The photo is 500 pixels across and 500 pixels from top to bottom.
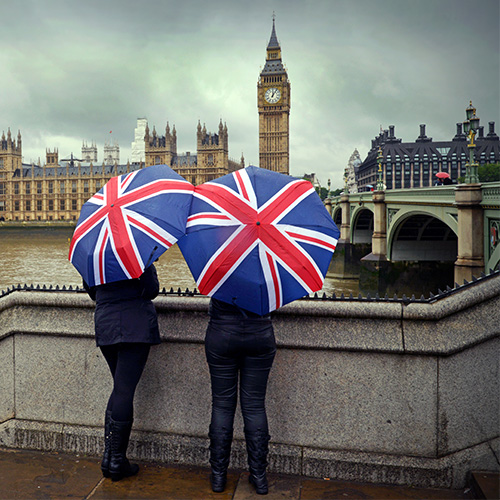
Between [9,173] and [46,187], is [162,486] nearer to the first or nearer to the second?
[46,187]

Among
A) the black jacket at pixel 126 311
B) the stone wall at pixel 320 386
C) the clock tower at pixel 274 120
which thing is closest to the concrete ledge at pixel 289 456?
the stone wall at pixel 320 386

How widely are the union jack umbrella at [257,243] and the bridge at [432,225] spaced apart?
11899mm

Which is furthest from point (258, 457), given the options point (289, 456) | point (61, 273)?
point (61, 273)

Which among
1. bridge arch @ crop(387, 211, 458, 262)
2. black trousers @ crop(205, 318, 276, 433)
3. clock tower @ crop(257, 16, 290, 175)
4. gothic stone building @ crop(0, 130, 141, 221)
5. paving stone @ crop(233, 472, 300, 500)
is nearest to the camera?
black trousers @ crop(205, 318, 276, 433)

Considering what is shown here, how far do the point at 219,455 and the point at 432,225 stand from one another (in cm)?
2328

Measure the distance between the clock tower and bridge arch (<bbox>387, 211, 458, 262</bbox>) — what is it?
234ft

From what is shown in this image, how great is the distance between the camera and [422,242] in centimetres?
2453

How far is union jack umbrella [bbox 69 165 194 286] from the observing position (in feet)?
8.38

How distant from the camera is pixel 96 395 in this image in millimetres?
3283

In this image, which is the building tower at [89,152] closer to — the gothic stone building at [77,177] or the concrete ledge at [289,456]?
the gothic stone building at [77,177]

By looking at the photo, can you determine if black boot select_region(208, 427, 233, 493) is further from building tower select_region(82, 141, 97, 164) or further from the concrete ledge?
building tower select_region(82, 141, 97, 164)

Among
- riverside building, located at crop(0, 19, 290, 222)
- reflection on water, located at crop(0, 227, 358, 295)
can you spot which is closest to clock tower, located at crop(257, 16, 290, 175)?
riverside building, located at crop(0, 19, 290, 222)

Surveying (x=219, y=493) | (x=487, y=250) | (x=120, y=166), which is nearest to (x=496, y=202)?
(x=487, y=250)

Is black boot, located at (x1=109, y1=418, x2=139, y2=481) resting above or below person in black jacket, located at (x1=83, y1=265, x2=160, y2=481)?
below
